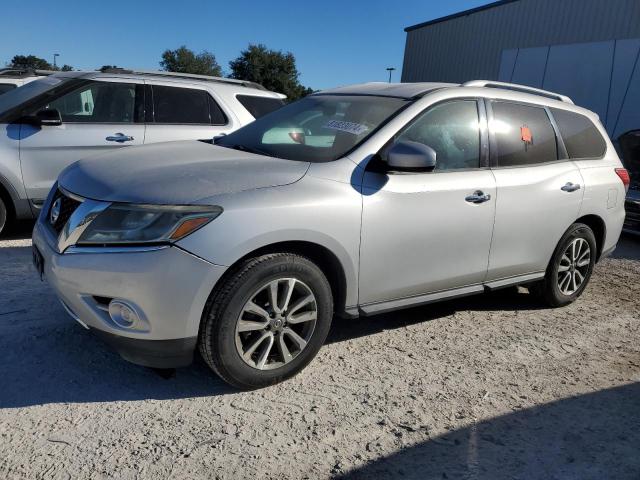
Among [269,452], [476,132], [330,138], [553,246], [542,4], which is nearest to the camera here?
[269,452]

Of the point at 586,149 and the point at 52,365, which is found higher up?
the point at 586,149

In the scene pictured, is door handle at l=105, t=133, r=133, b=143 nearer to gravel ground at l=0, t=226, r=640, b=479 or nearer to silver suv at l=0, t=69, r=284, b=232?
silver suv at l=0, t=69, r=284, b=232

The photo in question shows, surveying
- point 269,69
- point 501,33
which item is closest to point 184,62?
point 269,69

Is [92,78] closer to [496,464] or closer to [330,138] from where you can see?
[330,138]

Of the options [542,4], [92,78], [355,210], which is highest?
[542,4]

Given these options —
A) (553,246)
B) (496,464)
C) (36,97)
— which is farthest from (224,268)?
(36,97)

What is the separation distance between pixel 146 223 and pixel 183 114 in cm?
387

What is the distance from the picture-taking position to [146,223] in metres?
2.66

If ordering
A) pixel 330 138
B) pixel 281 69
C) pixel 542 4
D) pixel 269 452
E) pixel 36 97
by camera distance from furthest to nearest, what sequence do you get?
pixel 281 69
pixel 542 4
pixel 36 97
pixel 330 138
pixel 269 452

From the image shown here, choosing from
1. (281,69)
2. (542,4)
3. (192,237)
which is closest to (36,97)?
(192,237)

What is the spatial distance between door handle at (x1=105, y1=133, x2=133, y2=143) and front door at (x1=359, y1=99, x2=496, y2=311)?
11.4ft

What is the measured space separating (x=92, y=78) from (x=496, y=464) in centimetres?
522

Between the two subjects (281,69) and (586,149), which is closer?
(586,149)

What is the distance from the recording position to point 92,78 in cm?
584
